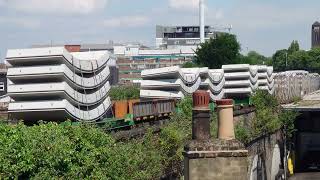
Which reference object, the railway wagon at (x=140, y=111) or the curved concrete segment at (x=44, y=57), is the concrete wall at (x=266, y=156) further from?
the curved concrete segment at (x=44, y=57)

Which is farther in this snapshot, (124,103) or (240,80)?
(240,80)

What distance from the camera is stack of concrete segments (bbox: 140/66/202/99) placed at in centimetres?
5141

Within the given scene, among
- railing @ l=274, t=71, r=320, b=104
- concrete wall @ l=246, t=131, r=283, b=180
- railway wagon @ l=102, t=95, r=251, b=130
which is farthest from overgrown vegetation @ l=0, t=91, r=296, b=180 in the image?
railing @ l=274, t=71, r=320, b=104

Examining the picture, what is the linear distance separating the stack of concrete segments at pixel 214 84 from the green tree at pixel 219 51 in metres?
39.3

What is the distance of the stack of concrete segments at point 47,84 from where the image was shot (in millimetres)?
29156

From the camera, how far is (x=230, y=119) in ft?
56.0

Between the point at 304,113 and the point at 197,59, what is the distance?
45800 millimetres

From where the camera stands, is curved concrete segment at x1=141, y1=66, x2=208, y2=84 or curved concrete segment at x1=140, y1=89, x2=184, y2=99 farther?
curved concrete segment at x1=140, y1=89, x2=184, y2=99

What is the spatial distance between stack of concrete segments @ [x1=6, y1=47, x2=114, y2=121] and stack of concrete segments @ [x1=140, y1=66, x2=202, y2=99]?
2016 cm

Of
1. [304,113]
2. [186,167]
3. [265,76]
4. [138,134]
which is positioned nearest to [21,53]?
[138,134]

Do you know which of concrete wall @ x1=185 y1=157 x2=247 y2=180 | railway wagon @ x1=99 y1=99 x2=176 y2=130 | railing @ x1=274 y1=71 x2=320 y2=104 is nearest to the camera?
concrete wall @ x1=185 y1=157 x2=247 y2=180

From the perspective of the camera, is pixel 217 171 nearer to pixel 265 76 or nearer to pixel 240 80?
pixel 240 80

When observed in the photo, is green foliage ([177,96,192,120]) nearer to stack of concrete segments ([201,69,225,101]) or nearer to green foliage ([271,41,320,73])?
stack of concrete segments ([201,69,225,101])

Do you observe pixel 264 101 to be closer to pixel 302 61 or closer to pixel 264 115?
pixel 264 115
